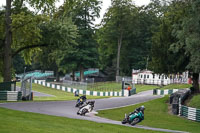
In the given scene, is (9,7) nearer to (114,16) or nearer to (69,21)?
(69,21)

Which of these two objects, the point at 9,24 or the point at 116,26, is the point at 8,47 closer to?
the point at 9,24

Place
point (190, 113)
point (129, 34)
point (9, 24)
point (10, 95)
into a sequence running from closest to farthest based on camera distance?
point (190, 113), point (10, 95), point (9, 24), point (129, 34)

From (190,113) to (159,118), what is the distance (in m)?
2.37

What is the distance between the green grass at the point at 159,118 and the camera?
21.1 meters

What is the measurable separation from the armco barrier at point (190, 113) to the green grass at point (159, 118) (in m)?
0.58

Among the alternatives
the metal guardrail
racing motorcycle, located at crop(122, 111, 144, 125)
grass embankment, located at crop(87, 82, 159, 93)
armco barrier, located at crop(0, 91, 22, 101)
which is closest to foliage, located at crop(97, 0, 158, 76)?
grass embankment, located at crop(87, 82, 159, 93)

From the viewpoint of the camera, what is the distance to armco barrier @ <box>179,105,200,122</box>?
24.8m

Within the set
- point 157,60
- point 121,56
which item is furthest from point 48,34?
point 121,56

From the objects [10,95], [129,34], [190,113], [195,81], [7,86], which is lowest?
[190,113]

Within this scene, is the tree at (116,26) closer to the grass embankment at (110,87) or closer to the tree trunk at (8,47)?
the grass embankment at (110,87)

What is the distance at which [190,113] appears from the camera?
2556 cm

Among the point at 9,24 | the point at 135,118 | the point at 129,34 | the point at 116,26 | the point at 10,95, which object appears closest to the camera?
the point at 135,118

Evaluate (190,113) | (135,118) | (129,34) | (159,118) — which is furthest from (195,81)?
(129,34)

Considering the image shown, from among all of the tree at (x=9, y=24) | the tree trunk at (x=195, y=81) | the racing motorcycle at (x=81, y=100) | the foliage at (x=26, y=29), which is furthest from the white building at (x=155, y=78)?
the racing motorcycle at (x=81, y=100)
